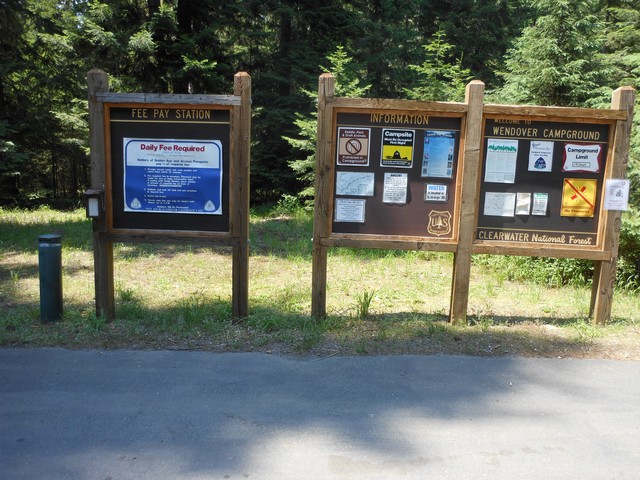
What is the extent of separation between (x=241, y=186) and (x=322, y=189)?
2.85ft

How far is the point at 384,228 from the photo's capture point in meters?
5.99

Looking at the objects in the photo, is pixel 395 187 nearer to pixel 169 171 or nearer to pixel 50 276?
pixel 169 171

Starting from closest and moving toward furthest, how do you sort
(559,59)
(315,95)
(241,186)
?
(241,186) < (559,59) < (315,95)

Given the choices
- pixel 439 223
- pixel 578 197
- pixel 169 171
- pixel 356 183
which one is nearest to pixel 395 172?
pixel 356 183

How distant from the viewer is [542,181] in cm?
600

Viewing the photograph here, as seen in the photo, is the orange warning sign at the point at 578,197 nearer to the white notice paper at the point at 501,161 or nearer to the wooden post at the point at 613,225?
the wooden post at the point at 613,225

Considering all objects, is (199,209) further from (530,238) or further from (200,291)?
(530,238)

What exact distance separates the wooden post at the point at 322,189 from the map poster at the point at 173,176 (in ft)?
3.50

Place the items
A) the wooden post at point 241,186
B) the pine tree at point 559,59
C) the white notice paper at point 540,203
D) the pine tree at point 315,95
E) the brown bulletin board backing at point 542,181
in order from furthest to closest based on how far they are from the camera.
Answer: the pine tree at point 315,95, the pine tree at point 559,59, the white notice paper at point 540,203, the brown bulletin board backing at point 542,181, the wooden post at point 241,186

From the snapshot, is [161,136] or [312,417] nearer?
[312,417]

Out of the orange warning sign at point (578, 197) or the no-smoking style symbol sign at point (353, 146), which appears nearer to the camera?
the no-smoking style symbol sign at point (353, 146)

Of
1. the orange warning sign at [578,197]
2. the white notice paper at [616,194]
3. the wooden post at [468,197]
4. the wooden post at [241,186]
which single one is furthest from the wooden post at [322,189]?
the white notice paper at [616,194]

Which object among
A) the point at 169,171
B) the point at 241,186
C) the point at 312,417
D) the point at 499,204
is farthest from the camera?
the point at 499,204

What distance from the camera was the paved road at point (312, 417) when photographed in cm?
339
